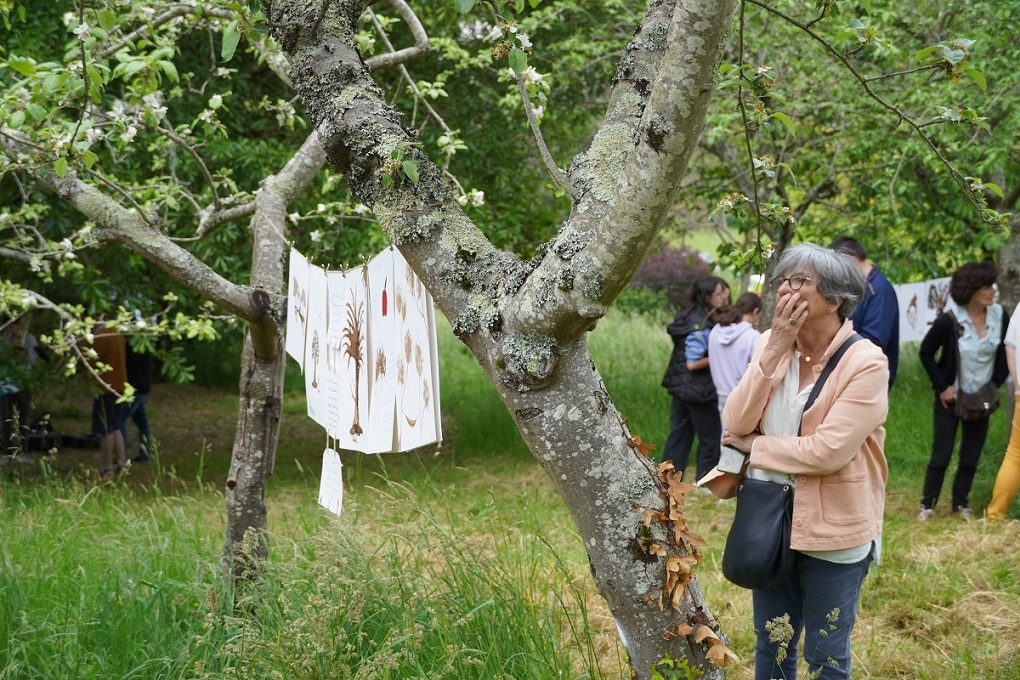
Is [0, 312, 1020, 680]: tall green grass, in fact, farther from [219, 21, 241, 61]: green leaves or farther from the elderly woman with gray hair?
[219, 21, 241, 61]: green leaves

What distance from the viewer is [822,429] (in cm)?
298

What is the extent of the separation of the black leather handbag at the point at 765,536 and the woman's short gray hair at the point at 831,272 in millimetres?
135

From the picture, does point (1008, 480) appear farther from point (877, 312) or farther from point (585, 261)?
point (585, 261)

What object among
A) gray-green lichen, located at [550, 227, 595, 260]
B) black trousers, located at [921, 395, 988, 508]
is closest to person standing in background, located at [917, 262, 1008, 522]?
black trousers, located at [921, 395, 988, 508]

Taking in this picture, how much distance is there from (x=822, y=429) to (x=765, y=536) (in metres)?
0.38

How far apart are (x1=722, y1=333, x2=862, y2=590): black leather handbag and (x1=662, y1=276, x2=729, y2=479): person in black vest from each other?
384 centimetres

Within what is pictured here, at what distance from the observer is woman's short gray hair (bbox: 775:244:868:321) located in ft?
9.94

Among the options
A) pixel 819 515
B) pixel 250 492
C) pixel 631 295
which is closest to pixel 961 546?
pixel 819 515

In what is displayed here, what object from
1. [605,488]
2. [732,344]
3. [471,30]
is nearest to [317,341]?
[605,488]

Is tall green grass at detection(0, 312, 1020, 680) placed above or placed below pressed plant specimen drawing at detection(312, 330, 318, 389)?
below

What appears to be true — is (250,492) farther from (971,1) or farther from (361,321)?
(971,1)

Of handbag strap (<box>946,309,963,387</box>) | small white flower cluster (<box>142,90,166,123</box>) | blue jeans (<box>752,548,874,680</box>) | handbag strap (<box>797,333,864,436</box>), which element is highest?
small white flower cluster (<box>142,90,166,123</box>)

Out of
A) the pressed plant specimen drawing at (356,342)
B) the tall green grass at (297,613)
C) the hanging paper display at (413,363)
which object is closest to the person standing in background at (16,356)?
the tall green grass at (297,613)

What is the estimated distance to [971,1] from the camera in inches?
276
